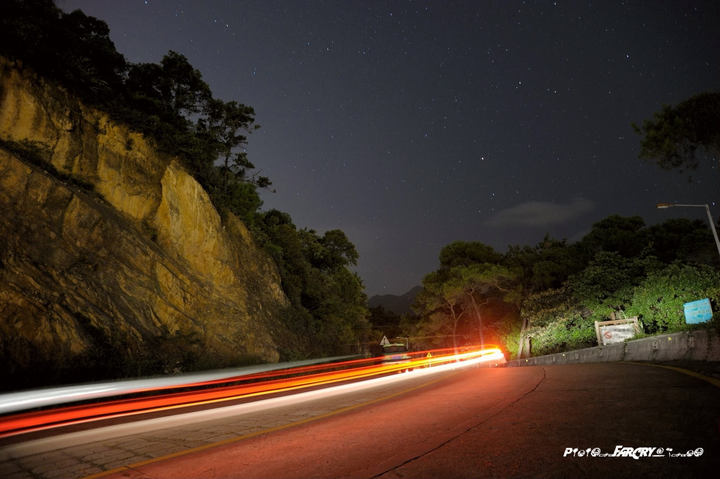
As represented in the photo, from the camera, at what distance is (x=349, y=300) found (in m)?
45.6

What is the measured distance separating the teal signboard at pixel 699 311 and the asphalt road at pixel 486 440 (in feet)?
22.2

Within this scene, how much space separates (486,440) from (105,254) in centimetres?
1870

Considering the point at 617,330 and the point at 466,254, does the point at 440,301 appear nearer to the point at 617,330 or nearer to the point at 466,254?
the point at 466,254

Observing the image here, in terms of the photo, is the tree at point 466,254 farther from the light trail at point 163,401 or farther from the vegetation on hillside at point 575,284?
the light trail at point 163,401

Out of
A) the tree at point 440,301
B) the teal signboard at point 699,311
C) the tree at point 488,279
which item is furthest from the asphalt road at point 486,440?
the tree at point 440,301

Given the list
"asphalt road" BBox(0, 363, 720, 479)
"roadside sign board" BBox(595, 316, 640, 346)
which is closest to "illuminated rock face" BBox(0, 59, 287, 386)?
"asphalt road" BBox(0, 363, 720, 479)

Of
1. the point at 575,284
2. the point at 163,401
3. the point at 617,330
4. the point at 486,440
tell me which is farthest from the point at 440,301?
the point at 486,440

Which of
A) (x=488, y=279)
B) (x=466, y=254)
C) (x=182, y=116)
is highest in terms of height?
(x=182, y=116)

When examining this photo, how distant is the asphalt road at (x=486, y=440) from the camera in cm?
377

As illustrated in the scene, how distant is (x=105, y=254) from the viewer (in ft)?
60.6

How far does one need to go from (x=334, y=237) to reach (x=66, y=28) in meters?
31.8

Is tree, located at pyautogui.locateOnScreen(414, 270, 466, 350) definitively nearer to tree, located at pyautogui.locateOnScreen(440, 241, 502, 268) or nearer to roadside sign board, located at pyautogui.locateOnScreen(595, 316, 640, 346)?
tree, located at pyautogui.locateOnScreen(440, 241, 502, 268)

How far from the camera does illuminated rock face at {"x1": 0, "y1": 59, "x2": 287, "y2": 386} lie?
1418 centimetres

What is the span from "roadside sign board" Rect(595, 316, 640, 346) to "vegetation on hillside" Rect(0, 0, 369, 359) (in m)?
17.8
